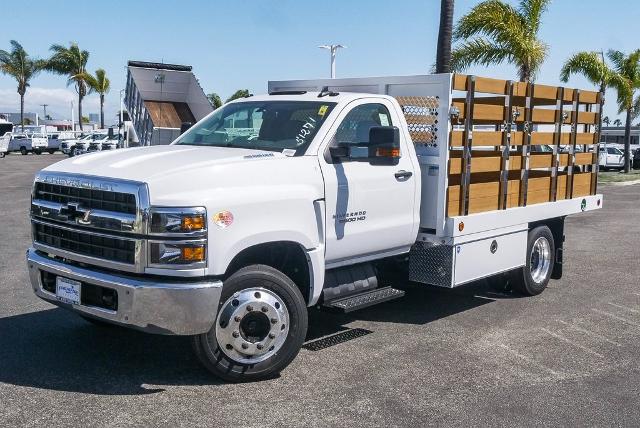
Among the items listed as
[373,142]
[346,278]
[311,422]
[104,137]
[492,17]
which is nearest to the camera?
[311,422]

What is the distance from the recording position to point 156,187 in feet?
15.8

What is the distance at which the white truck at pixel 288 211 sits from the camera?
488 centimetres

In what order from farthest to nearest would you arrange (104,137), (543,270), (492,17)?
(104,137), (492,17), (543,270)

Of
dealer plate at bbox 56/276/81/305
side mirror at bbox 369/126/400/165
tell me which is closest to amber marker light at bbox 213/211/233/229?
dealer plate at bbox 56/276/81/305

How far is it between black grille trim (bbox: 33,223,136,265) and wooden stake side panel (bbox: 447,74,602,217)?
10.1ft

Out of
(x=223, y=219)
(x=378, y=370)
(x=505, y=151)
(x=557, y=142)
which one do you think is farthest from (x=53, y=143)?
(x=223, y=219)

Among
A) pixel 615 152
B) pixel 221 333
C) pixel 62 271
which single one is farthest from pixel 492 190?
pixel 615 152

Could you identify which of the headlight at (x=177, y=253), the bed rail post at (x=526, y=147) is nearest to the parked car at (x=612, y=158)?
the bed rail post at (x=526, y=147)

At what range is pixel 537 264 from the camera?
8609 millimetres

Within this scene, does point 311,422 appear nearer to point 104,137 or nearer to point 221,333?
point 221,333

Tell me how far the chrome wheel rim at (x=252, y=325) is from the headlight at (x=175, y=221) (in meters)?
0.66

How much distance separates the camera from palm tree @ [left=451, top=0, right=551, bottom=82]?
2231 cm

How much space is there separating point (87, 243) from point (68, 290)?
40 cm

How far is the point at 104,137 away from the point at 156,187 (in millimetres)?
50682
